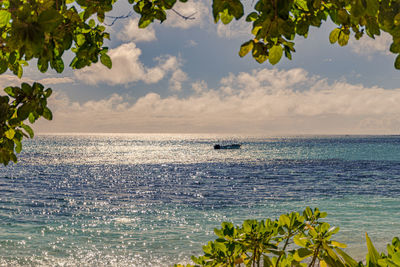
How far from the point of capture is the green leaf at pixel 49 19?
54.1 inches

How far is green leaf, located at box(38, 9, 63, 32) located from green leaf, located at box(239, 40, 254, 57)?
112 centimetres

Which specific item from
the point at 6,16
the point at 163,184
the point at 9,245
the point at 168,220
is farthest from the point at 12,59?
the point at 163,184

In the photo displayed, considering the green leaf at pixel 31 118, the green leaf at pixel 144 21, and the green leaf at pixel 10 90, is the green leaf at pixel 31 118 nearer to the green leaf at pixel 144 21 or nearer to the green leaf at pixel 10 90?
the green leaf at pixel 10 90

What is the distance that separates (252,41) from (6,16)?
1486 millimetres

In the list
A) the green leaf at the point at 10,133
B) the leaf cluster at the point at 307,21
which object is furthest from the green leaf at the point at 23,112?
the leaf cluster at the point at 307,21

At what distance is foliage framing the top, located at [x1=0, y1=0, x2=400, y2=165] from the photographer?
144 cm

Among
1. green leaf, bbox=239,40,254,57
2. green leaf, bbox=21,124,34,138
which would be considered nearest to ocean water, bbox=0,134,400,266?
green leaf, bbox=21,124,34,138

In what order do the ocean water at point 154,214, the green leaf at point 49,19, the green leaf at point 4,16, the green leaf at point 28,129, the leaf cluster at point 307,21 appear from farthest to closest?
the ocean water at point 154,214 < the green leaf at point 28,129 < the green leaf at point 4,16 < the leaf cluster at point 307,21 < the green leaf at point 49,19

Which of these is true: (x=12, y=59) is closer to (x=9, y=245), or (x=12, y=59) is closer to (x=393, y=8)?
(x=393, y=8)

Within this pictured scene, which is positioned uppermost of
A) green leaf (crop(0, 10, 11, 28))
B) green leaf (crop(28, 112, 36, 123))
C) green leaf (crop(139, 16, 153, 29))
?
green leaf (crop(139, 16, 153, 29))

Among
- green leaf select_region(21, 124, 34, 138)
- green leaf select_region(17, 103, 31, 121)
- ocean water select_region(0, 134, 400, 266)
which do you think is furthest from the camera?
ocean water select_region(0, 134, 400, 266)

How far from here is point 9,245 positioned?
44.0 ft

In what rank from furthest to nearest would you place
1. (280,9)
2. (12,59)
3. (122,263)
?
(122,263) < (12,59) < (280,9)

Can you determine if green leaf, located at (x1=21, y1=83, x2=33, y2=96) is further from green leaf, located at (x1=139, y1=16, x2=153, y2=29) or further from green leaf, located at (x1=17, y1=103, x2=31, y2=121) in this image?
green leaf, located at (x1=139, y1=16, x2=153, y2=29)
